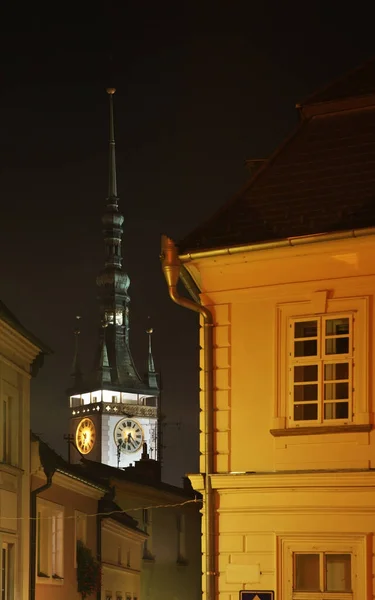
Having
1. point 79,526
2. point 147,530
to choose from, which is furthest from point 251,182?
point 147,530

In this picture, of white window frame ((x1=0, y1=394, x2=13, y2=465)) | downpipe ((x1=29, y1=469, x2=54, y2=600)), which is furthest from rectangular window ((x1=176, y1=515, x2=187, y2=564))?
white window frame ((x1=0, y1=394, x2=13, y2=465))

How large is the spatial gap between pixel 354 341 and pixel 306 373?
745mm

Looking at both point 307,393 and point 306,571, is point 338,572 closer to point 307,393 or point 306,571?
point 306,571

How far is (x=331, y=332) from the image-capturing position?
17266 mm

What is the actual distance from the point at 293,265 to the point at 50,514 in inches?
585

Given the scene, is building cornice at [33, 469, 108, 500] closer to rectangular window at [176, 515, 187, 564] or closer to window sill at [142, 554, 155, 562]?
window sill at [142, 554, 155, 562]

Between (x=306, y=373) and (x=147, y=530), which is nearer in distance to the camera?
(x=306, y=373)

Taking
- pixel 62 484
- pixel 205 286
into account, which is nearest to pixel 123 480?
pixel 62 484

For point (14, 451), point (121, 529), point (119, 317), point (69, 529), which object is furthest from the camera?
point (119, 317)

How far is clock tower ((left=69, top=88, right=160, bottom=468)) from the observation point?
171500mm

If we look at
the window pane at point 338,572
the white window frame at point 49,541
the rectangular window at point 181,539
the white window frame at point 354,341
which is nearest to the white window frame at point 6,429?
the white window frame at point 49,541

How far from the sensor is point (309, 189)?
58.0ft

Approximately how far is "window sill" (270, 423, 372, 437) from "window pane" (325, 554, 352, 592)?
54.9 inches

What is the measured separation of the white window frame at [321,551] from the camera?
16.5 meters
